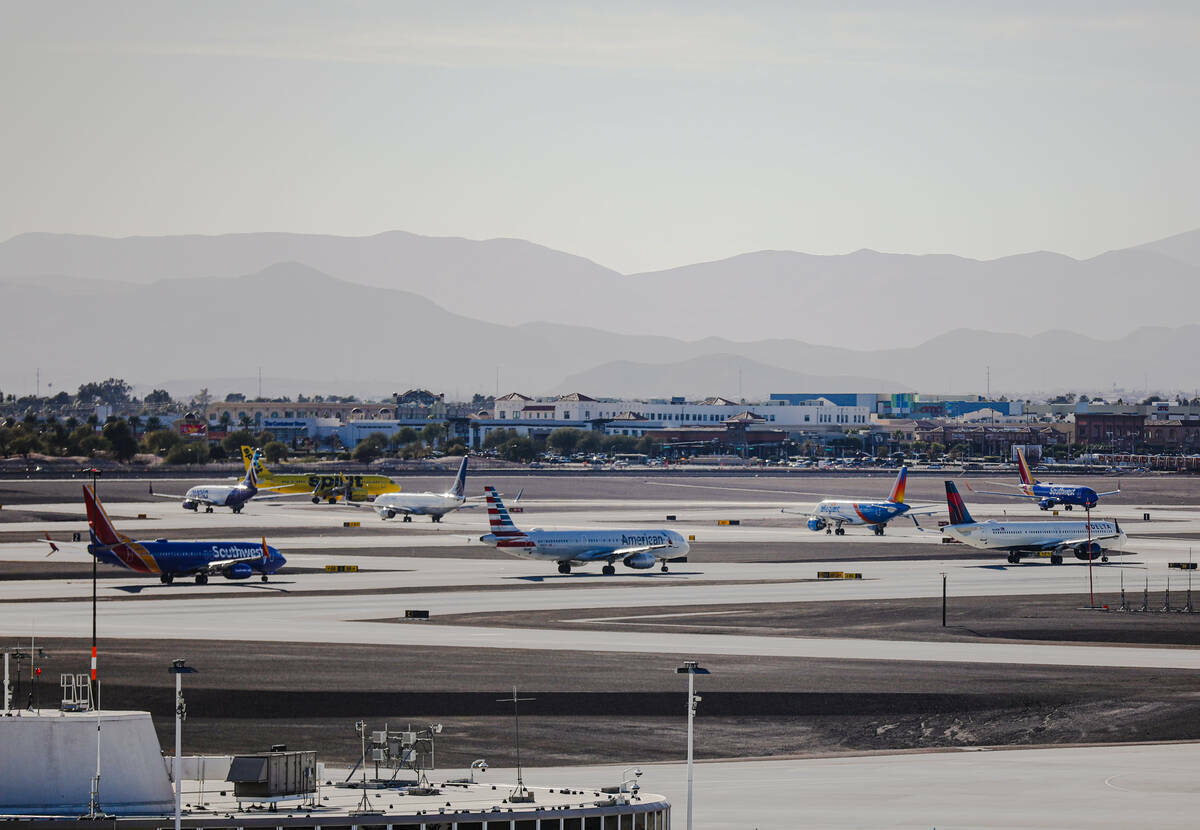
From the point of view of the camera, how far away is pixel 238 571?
348ft

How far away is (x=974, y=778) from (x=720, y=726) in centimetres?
1145

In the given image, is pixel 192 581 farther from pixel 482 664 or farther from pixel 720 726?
pixel 720 726

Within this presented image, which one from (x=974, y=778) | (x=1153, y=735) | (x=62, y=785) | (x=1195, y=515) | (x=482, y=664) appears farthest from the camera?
(x=1195, y=515)

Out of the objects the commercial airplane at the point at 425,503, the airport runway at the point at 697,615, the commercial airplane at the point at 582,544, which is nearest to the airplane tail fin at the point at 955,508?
the airport runway at the point at 697,615

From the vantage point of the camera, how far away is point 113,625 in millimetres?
83125

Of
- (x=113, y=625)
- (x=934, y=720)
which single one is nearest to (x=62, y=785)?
(x=934, y=720)

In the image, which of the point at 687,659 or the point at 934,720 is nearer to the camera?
the point at 934,720

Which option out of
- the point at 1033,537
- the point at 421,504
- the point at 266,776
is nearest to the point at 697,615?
the point at 1033,537

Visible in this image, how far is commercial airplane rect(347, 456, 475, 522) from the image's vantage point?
175 meters

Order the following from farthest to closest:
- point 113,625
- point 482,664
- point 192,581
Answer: point 192,581
point 113,625
point 482,664

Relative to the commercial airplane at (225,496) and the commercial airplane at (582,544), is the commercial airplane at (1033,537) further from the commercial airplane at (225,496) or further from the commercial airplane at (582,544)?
the commercial airplane at (225,496)

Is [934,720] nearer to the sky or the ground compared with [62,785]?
nearer to the ground

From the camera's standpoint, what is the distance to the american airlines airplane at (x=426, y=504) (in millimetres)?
174625

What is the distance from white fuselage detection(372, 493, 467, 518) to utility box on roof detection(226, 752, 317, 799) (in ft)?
477
